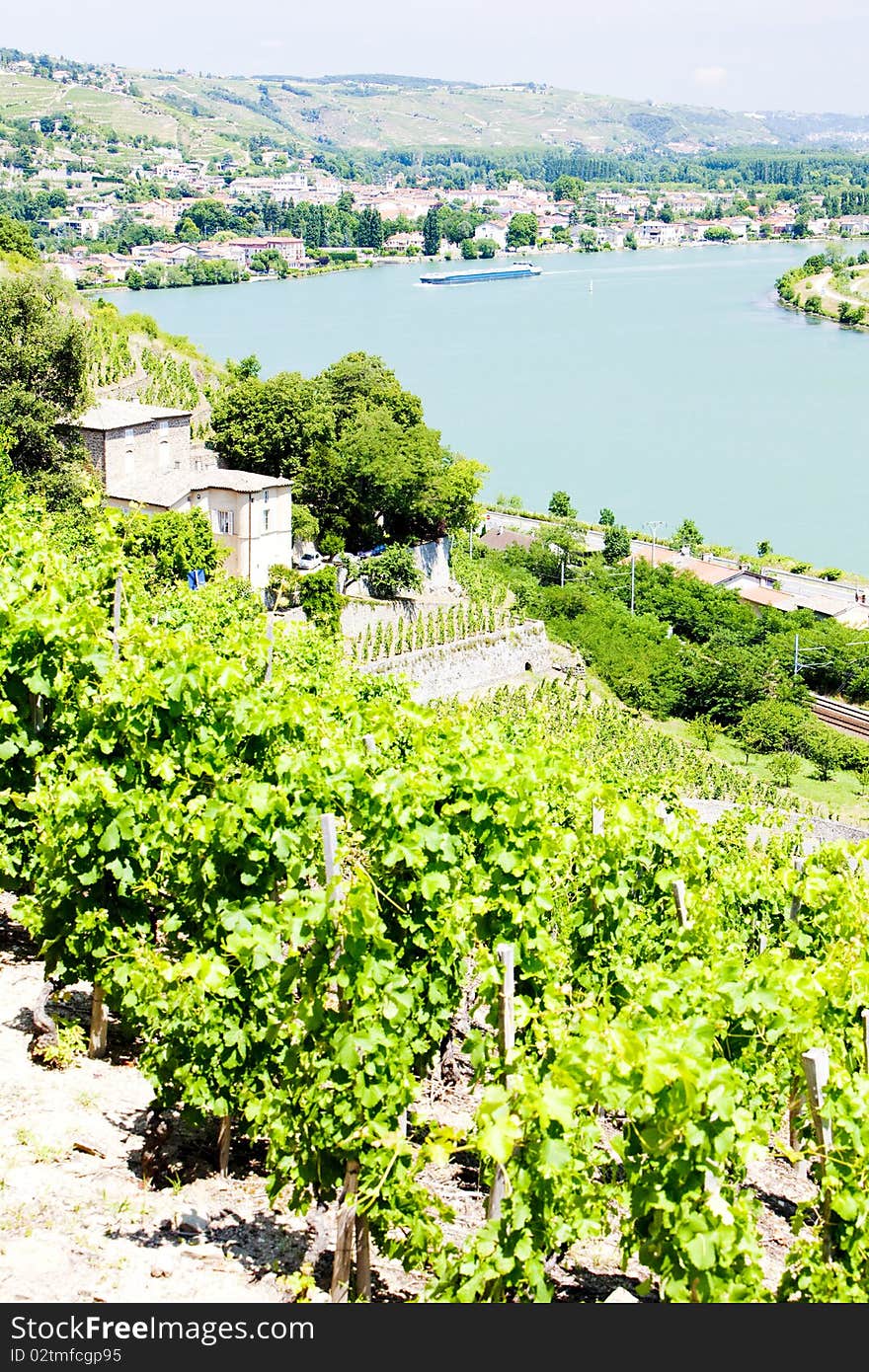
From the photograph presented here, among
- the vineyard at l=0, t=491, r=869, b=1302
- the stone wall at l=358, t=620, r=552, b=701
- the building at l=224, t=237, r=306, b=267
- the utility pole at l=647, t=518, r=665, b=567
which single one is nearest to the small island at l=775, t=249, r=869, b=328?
the building at l=224, t=237, r=306, b=267

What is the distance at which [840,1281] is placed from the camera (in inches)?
178

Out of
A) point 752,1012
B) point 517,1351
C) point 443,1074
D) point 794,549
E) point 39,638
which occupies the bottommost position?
point 794,549

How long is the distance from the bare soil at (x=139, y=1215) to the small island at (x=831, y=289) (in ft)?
298

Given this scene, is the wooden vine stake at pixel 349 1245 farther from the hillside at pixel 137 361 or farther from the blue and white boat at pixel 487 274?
the blue and white boat at pixel 487 274

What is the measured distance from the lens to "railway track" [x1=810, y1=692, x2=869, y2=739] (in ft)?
100

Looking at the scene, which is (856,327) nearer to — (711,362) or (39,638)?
(711,362)

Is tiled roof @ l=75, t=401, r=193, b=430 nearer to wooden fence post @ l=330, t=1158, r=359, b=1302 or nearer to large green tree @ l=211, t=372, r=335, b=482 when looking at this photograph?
large green tree @ l=211, t=372, r=335, b=482

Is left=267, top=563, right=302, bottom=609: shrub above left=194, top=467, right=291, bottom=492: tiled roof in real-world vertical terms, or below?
below

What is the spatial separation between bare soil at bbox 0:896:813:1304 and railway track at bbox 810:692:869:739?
2489 centimetres

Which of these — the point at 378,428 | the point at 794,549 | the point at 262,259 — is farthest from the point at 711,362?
the point at 262,259

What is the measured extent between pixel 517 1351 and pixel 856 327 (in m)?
93.4

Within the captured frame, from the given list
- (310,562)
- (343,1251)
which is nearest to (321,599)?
(310,562)

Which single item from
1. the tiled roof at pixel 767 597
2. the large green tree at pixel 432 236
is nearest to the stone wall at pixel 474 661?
the tiled roof at pixel 767 597

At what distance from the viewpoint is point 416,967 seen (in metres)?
5.62
